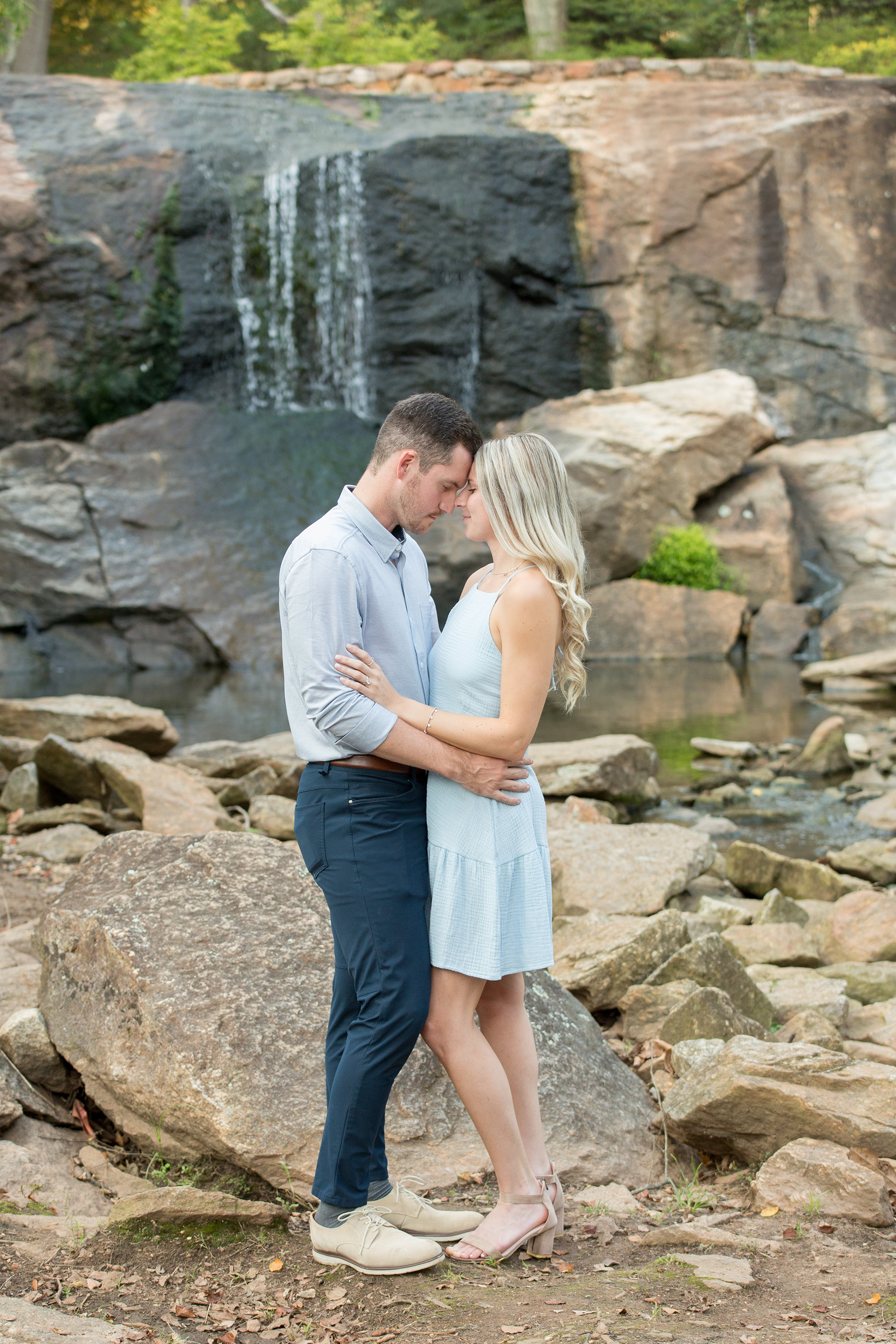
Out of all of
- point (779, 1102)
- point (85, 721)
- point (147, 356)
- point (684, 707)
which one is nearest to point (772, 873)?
point (779, 1102)

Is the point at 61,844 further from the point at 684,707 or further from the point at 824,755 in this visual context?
the point at 684,707

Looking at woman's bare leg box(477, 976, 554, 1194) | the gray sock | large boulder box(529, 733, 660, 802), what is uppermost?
woman's bare leg box(477, 976, 554, 1194)

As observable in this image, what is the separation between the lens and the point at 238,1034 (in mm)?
3184

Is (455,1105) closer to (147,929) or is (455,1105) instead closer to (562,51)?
(147,929)

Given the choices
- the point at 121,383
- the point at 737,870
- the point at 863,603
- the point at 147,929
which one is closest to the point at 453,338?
the point at 121,383

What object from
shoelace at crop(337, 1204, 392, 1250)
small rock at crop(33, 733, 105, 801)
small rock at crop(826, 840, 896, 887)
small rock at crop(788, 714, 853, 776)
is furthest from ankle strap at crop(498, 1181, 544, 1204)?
small rock at crop(788, 714, 853, 776)

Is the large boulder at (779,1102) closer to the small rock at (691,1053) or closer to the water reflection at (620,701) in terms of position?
the small rock at (691,1053)

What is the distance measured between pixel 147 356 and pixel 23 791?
13133 mm

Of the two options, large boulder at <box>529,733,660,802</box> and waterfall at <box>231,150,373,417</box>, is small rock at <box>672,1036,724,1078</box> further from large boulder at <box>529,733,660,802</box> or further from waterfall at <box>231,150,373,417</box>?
waterfall at <box>231,150,373,417</box>

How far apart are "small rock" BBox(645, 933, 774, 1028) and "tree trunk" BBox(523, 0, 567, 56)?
24.2 meters

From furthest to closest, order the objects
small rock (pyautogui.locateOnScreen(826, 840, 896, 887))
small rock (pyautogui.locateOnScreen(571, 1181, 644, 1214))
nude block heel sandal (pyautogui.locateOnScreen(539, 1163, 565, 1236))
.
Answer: small rock (pyautogui.locateOnScreen(826, 840, 896, 887))
small rock (pyautogui.locateOnScreen(571, 1181, 644, 1214))
nude block heel sandal (pyautogui.locateOnScreen(539, 1163, 565, 1236))

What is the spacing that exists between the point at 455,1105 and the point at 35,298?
17.3 metres

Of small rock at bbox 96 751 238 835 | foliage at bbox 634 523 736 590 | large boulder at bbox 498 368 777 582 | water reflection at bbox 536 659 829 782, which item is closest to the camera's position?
small rock at bbox 96 751 238 835

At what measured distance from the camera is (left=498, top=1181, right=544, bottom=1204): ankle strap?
2750mm
